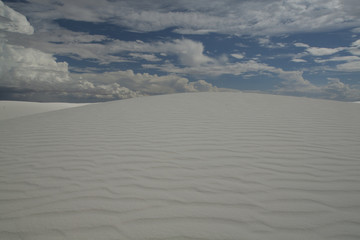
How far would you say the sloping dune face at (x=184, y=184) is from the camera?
2100 millimetres

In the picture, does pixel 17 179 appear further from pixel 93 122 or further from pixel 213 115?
pixel 213 115

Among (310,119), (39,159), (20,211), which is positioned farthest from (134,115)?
(310,119)

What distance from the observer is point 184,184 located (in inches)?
111

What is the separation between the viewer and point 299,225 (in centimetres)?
212

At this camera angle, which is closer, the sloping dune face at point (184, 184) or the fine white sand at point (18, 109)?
the sloping dune face at point (184, 184)

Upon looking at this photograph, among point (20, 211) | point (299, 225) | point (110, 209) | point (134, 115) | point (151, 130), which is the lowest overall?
point (20, 211)

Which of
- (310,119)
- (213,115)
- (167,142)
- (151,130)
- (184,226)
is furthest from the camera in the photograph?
(213,115)

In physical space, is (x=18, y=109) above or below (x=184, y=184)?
above

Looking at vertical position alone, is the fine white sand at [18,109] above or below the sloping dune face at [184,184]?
above

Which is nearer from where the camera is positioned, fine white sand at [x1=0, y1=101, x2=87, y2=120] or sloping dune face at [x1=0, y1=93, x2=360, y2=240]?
sloping dune face at [x1=0, y1=93, x2=360, y2=240]

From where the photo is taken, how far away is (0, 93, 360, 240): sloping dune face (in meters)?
2.10

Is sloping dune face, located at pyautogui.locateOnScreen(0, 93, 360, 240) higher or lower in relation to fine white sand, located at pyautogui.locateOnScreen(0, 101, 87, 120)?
lower

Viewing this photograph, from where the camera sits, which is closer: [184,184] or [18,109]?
[184,184]

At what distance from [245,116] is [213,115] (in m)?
1.06
